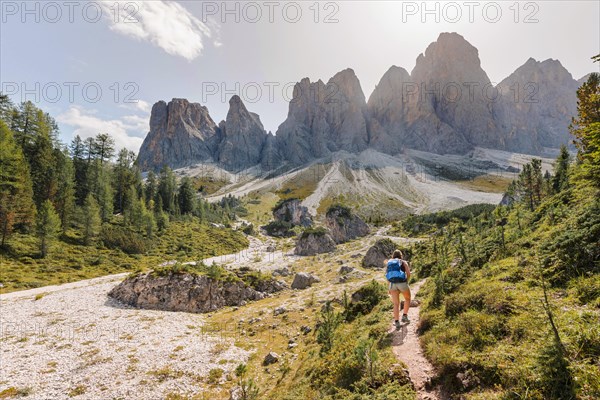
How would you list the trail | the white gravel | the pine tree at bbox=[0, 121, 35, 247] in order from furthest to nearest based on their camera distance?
the pine tree at bbox=[0, 121, 35, 247]
the white gravel
the trail

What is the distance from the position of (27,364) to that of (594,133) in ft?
106

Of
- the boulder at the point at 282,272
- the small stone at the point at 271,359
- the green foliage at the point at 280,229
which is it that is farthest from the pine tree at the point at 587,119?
the green foliage at the point at 280,229

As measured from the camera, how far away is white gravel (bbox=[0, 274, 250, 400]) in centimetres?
1577

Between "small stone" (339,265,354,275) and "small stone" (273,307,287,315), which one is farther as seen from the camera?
"small stone" (339,265,354,275)

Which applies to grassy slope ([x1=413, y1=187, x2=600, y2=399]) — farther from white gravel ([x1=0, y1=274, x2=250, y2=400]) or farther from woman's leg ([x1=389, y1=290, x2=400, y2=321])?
white gravel ([x1=0, y1=274, x2=250, y2=400])

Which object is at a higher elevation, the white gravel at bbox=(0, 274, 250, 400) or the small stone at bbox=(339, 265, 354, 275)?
the small stone at bbox=(339, 265, 354, 275)

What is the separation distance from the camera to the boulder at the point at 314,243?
217ft

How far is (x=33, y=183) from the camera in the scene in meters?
53.9

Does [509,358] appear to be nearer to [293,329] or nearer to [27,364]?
[293,329]

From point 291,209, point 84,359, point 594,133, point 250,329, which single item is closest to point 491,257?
point 594,133

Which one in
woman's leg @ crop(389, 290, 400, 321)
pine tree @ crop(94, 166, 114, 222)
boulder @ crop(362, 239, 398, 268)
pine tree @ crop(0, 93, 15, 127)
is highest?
pine tree @ crop(0, 93, 15, 127)

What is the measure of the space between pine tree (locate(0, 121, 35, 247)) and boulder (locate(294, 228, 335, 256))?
179ft

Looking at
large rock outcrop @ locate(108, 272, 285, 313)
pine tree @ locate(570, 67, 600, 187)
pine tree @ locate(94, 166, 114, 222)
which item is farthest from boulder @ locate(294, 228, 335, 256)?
pine tree @ locate(94, 166, 114, 222)

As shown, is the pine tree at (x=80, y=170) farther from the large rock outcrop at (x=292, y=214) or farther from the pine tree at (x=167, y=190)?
the large rock outcrop at (x=292, y=214)
